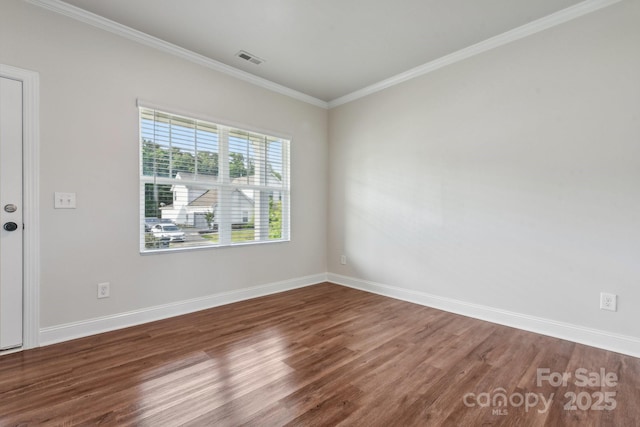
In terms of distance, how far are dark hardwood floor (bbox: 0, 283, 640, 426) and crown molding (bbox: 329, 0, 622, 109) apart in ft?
8.84

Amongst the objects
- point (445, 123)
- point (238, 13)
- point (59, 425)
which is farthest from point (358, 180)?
point (59, 425)

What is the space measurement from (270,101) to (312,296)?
2.57 meters

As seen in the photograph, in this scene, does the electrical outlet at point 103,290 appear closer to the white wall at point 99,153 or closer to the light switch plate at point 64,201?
the white wall at point 99,153

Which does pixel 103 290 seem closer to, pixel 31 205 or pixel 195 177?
pixel 31 205

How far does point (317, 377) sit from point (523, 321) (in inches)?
81.0

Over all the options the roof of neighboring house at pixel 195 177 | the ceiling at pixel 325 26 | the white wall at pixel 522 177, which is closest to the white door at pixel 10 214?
the ceiling at pixel 325 26

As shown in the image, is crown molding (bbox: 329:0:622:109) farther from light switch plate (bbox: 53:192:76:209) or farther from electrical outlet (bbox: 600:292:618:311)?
light switch plate (bbox: 53:192:76:209)

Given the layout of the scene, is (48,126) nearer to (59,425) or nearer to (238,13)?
(238,13)

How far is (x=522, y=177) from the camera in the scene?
2.76m

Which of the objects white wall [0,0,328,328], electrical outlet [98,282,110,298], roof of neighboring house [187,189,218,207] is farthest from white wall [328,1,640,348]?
electrical outlet [98,282,110,298]

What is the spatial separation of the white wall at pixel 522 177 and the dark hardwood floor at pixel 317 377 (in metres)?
0.50

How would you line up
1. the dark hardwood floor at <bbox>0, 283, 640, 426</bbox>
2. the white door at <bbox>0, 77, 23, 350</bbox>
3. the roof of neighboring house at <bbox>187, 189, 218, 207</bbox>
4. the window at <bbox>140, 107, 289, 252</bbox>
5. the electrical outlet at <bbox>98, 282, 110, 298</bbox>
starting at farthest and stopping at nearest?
the roof of neighboring house at <bbox>187, 189, 218, 207</bbox> < the window at <bbox>140, 107, 289, 252</bbox> < the electrical outlet at <bbox>98, 282, 110, 298</bbox> < the white door at <bbox>0, 77, 23, 350</bbox> < the dark hardwood floor at <bbox>0, 283, 640, 426</bbox>

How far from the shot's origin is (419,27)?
2709 millimetres

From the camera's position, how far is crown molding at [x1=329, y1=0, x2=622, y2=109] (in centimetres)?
241
